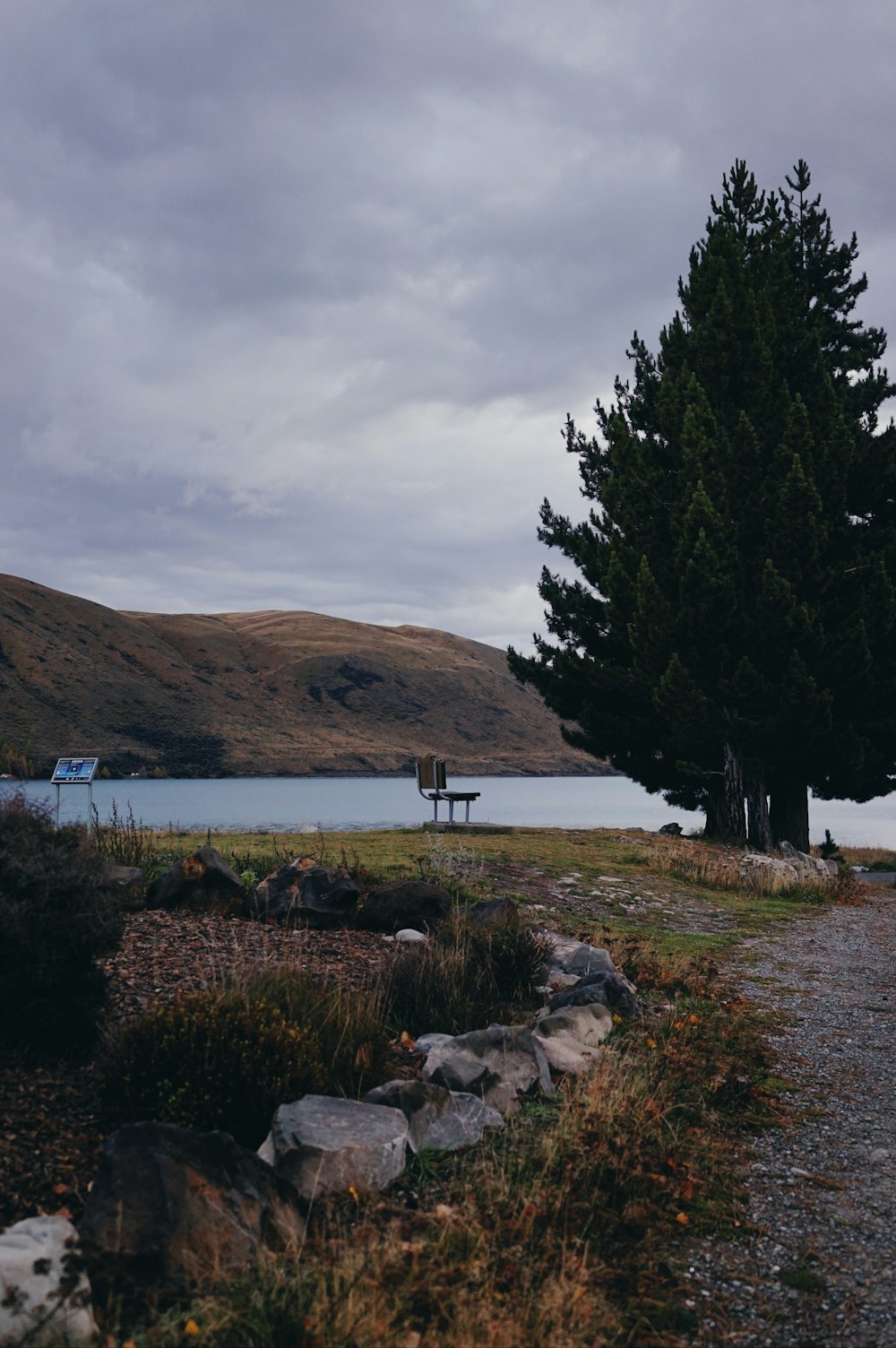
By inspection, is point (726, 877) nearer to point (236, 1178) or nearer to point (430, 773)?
point (430, 773)

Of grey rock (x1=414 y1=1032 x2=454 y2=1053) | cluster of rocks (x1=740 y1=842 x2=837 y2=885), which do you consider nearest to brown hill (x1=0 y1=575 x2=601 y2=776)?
cluster of rocks (x1=740 y1=842 x2=837 y2=885)

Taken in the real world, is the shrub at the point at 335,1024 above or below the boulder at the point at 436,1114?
above

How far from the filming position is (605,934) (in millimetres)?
10562

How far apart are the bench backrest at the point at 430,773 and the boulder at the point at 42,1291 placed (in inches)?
733

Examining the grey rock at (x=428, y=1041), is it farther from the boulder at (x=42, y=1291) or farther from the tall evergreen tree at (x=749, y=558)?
the tall evergreen tree at (x=749, y=558)

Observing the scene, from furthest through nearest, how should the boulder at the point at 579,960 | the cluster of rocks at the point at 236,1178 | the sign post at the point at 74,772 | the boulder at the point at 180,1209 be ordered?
the sign post at the point at 74,772 → the boulder at the point at 579,960 → the boulder at the point at 180,1209 → the cluster of rocks at the point at 236,1178

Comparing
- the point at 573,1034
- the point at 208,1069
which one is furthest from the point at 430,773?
the point at 208,1069

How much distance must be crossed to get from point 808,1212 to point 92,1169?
3.29 m

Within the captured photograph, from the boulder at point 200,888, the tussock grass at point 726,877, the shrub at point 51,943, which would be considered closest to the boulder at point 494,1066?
the shrub at point 51,943

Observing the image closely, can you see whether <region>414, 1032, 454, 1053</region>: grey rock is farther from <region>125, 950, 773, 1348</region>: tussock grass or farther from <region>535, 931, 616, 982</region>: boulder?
<region>535, 931, 616, 982</region>: boulder

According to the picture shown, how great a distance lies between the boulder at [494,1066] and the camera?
5477 mm

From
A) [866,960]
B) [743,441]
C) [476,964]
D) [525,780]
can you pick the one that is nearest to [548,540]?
[743,441]

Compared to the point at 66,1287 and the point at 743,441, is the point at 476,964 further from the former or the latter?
the point at 743,441

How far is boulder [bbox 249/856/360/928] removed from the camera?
8.99 meters
